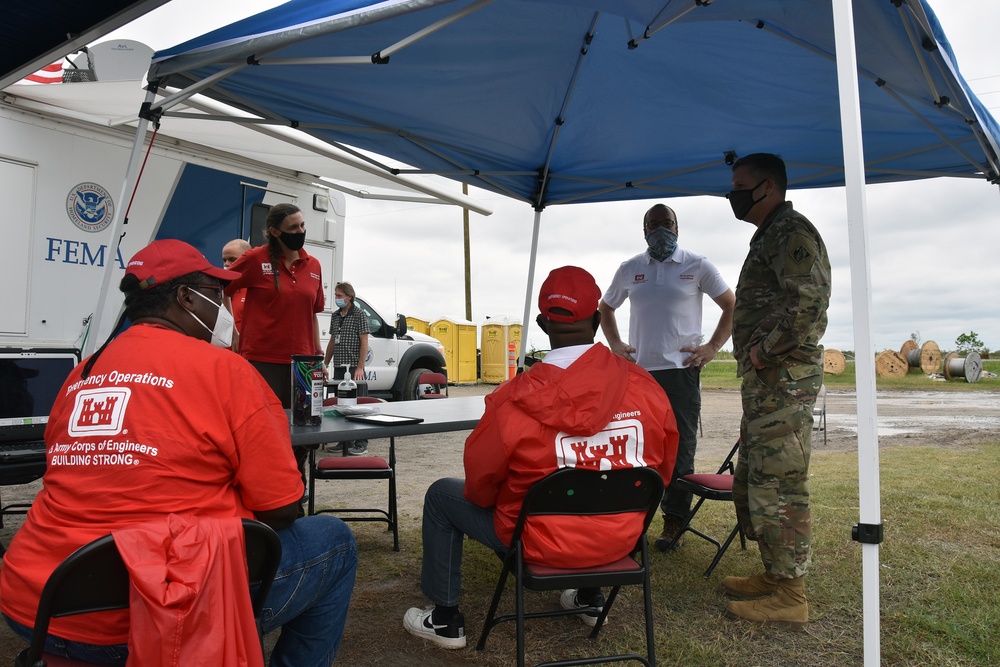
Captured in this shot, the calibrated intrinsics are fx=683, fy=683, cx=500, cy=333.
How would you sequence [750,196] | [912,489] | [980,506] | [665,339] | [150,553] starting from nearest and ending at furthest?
[150,553] < [750,196] < [665,339] < [980,506] < [912,489]

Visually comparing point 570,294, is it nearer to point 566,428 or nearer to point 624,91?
point 566,428

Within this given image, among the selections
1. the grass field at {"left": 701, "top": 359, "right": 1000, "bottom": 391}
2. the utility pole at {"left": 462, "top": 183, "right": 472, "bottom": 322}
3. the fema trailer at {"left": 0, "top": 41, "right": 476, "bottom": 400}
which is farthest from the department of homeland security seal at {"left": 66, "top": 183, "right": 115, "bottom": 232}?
the utility pole at {"left": 462, "top": 183, "right": 472, "bottom": 322}

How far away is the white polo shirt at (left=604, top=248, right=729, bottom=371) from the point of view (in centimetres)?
417

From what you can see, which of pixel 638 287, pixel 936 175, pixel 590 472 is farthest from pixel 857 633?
pixel 936 175

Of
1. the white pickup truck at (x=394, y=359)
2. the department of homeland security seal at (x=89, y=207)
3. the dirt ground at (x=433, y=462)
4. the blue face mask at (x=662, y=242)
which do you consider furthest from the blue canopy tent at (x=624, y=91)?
the white pickup truck at (x=394, y=359)

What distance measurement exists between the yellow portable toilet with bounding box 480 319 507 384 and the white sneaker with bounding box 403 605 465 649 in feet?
59.1

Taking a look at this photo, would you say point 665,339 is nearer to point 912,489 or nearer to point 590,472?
point 590,472

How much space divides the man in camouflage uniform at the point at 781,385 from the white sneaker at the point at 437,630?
121 centimetres

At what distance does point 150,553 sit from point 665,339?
131 inches

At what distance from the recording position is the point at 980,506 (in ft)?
16.8

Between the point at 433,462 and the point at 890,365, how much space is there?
2095cm

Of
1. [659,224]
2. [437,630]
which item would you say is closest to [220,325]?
[437,630]

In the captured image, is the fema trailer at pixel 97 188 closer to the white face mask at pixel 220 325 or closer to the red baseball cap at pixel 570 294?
the white face mask at pixel 220 325

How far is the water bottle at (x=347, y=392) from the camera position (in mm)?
3564
